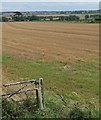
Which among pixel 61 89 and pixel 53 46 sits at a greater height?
pixel 53 46

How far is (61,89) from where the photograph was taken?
13664 mm

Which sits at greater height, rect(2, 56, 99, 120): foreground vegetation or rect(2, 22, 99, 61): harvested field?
rect(2, 22, 99, 61): harvested field

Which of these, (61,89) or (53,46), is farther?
(53,46)

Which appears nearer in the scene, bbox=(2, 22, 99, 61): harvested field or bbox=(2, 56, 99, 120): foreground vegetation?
bbox=(2, 56, 99, 120): foreground vegetation

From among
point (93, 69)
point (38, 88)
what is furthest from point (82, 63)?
point (38, 88)

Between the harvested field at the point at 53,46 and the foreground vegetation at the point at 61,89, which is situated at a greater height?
the harvested field at the point at 53,46

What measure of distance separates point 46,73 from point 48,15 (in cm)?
11456

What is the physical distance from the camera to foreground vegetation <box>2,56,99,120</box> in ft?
23.2

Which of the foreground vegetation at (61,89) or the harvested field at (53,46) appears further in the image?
the harvested field at (53,46)

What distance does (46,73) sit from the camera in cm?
1747

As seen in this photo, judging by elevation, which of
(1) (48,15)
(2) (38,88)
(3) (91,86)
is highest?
(1) (48,15)

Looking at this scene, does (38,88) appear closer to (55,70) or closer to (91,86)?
(91,86)

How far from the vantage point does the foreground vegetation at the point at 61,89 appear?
278 inches

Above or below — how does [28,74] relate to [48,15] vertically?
below
